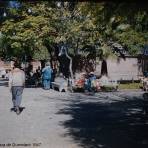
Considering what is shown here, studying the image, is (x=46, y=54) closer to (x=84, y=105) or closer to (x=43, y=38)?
(x=43, y=38)

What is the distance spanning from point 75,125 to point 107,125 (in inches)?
36.6

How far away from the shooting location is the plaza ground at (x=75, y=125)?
1265cm

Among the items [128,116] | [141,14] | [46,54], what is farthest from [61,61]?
[141,14]

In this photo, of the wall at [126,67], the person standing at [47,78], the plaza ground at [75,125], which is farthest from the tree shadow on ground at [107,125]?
the wall at [126,67]

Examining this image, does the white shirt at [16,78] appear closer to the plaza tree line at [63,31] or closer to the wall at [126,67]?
the plaza tree line at [63,31]

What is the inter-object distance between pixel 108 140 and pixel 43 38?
23742mm

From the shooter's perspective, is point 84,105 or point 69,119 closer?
point 69,119

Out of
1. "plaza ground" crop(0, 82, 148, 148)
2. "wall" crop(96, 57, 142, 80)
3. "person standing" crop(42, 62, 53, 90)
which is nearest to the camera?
"plaza ground" crop(0, 82, 148, 148)

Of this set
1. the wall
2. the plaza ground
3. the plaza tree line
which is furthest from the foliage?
the wall

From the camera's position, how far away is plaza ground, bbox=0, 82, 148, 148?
12648mm

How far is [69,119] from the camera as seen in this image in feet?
56.9

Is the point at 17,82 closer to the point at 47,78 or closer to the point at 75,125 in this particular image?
the point at 75,125

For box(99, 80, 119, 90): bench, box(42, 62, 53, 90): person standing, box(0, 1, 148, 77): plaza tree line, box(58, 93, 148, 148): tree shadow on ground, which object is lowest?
box(58, 93, 148, 148): tree shadow on ground

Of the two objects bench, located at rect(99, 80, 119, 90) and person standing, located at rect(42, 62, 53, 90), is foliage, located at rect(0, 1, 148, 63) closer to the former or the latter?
person standing, located at rect(42, 62, 53, 90)
